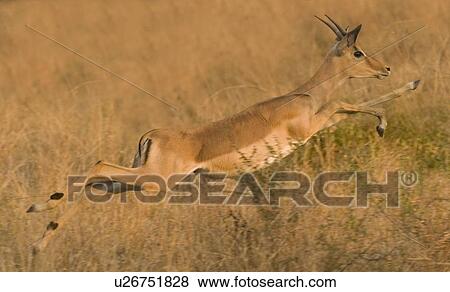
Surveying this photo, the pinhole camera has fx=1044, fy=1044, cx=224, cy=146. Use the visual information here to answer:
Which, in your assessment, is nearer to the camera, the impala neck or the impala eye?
the impala neck

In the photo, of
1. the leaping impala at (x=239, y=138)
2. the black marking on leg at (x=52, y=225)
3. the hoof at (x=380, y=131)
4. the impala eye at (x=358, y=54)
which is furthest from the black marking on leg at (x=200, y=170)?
the impala eye at (x=358, y=54)

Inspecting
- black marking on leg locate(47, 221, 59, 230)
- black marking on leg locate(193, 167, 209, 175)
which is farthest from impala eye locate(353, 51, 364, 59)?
black marking on leg locate(47, 221, 59, 230)

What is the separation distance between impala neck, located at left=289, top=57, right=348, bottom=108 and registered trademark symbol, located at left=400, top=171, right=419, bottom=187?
2.46 feet

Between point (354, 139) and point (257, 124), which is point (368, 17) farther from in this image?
point (257, 124)

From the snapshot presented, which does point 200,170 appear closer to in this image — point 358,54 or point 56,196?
point 56,196

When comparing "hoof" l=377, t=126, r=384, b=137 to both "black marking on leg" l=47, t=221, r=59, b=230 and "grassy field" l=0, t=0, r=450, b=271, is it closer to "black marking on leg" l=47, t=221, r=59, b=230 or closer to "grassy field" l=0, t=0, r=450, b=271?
"grassy field" l=0, t=0, r=450, b=271

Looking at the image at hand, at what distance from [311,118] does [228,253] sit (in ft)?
4.45

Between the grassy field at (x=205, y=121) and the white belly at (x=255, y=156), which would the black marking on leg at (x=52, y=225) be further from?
the white belly at (x=255, y=156)

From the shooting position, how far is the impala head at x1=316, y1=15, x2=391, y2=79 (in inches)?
283

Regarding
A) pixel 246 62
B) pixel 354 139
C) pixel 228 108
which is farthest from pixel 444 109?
pixel 246 62

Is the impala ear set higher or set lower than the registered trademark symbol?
higher

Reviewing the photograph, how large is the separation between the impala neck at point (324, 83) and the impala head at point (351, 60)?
0.07 ft

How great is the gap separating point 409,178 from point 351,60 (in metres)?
1.02

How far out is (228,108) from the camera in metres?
8.65
